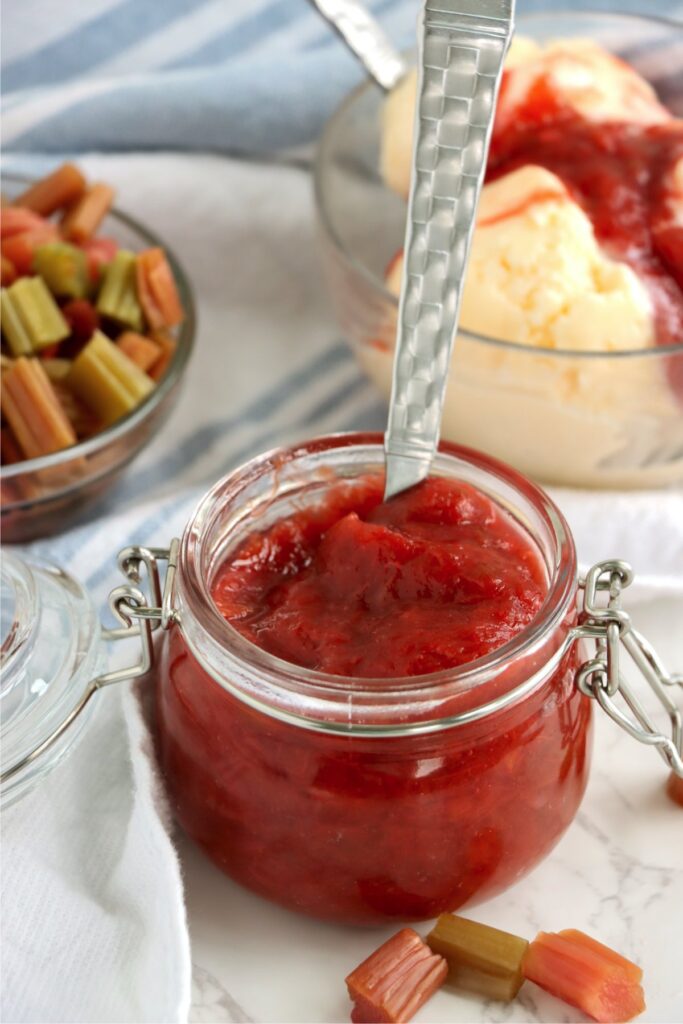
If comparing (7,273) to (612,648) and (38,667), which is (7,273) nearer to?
(38,667)

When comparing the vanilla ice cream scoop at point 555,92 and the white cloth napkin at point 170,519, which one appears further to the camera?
the vanilla ice cream scoop at point 555,92

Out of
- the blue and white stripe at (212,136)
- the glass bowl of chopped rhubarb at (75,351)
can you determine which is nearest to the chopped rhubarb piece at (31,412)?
the glass bowl of chopped rhubarb at (75,351)

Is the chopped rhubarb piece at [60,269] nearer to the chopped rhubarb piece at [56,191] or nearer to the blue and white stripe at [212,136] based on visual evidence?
the chopped rhubarb piece at [56,191]

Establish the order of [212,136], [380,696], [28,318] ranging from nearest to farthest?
[380,696]
[28,318]
[212,136]

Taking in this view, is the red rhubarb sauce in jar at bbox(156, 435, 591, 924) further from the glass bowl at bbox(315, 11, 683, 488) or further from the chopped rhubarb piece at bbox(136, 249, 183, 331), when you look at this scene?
the chopped rhubarb piece at bbox(136, 249, 183, 331)

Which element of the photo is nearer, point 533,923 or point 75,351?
point 533,923

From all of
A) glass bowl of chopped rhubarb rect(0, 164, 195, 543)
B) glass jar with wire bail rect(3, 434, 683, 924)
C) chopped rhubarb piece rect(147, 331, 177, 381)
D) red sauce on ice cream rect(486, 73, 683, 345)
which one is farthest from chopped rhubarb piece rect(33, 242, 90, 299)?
glass jar with wire bail rect(3, 434, 683, 924)

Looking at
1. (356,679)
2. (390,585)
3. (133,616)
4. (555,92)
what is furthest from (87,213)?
(356,679)
